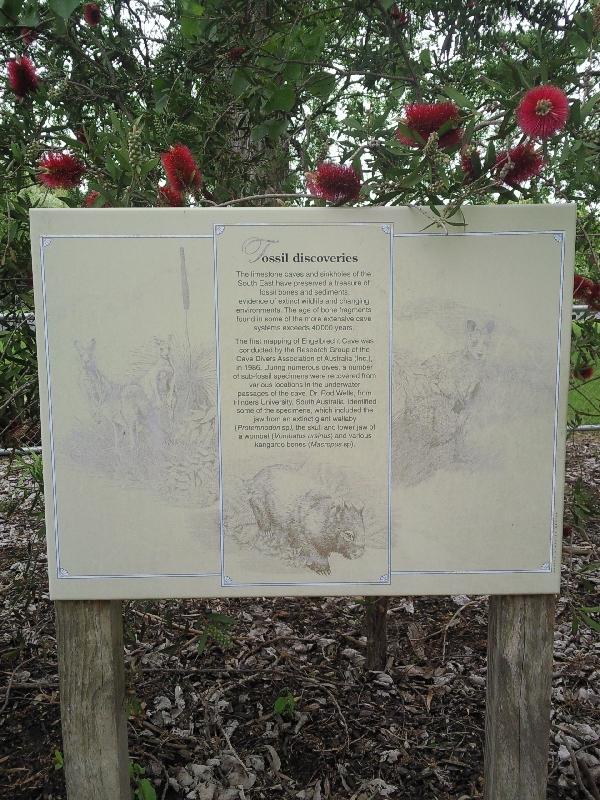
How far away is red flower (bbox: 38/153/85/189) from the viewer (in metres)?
1.78

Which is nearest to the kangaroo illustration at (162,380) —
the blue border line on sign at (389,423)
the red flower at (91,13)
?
the blue border line on sign at (389,423)

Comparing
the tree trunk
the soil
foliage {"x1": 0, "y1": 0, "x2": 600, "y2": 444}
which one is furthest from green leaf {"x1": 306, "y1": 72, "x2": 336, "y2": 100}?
the tree trunk

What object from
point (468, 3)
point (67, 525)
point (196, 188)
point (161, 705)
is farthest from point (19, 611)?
point (468, 3)

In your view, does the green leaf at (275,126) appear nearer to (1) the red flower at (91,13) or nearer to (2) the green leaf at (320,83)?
(2) the green leaf at (320,83)

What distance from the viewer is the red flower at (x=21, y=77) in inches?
84.3

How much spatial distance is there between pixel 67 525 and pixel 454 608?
2185 millimetres

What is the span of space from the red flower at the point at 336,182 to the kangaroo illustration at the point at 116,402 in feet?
1.99

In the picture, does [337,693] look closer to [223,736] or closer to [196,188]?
[223,736]

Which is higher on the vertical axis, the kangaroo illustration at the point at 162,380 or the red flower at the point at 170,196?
the red flower at the point at 170,196

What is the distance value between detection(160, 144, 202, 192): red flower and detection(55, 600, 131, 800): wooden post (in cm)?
103

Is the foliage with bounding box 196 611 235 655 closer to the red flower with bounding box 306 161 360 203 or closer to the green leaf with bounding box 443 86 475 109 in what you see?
the red flower with bounding box 306 161 360 203

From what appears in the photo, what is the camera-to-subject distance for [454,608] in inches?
129

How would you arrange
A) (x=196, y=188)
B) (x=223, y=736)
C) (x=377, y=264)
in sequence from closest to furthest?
(x=377, y=264) → (x=196, y=188) → (x=223, y=736)

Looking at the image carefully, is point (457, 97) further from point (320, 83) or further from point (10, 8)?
point (10, 8)
